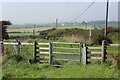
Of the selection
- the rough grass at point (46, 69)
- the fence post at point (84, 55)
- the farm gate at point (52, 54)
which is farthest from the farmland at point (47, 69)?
the farm gate at point (52, 54)

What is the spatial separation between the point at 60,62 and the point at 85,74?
693 centimetres

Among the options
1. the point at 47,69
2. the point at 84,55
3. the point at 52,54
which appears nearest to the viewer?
the point at 47,69

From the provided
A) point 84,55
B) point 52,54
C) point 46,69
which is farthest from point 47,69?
point 52,54

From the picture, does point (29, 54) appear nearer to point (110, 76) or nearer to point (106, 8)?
point (110, 76)

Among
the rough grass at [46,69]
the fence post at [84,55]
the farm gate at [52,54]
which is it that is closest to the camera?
the rough grass at [46,69]

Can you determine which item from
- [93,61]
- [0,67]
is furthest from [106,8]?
[0,67]

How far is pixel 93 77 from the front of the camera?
1441cm

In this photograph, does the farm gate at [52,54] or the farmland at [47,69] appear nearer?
the farmland at [47,69]

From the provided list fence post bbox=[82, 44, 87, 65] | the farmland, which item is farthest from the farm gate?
fence post bbox=[82, 44, 87, 65]

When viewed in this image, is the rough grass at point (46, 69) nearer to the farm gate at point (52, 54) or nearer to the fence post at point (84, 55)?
the fence post at point (84, 55)

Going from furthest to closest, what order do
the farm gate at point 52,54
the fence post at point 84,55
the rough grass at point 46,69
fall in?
1. the farm gate at point 52,54
2. the fence post at point 84,55
3. the rough grass at point 46,69

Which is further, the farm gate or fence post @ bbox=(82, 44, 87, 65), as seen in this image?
the farm gate

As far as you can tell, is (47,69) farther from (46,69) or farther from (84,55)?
(84,55)

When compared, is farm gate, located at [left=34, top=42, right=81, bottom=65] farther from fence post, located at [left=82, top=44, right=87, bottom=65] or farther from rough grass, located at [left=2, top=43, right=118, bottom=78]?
fence post, located at [left=82, top=44, right=87, bottom=65]
